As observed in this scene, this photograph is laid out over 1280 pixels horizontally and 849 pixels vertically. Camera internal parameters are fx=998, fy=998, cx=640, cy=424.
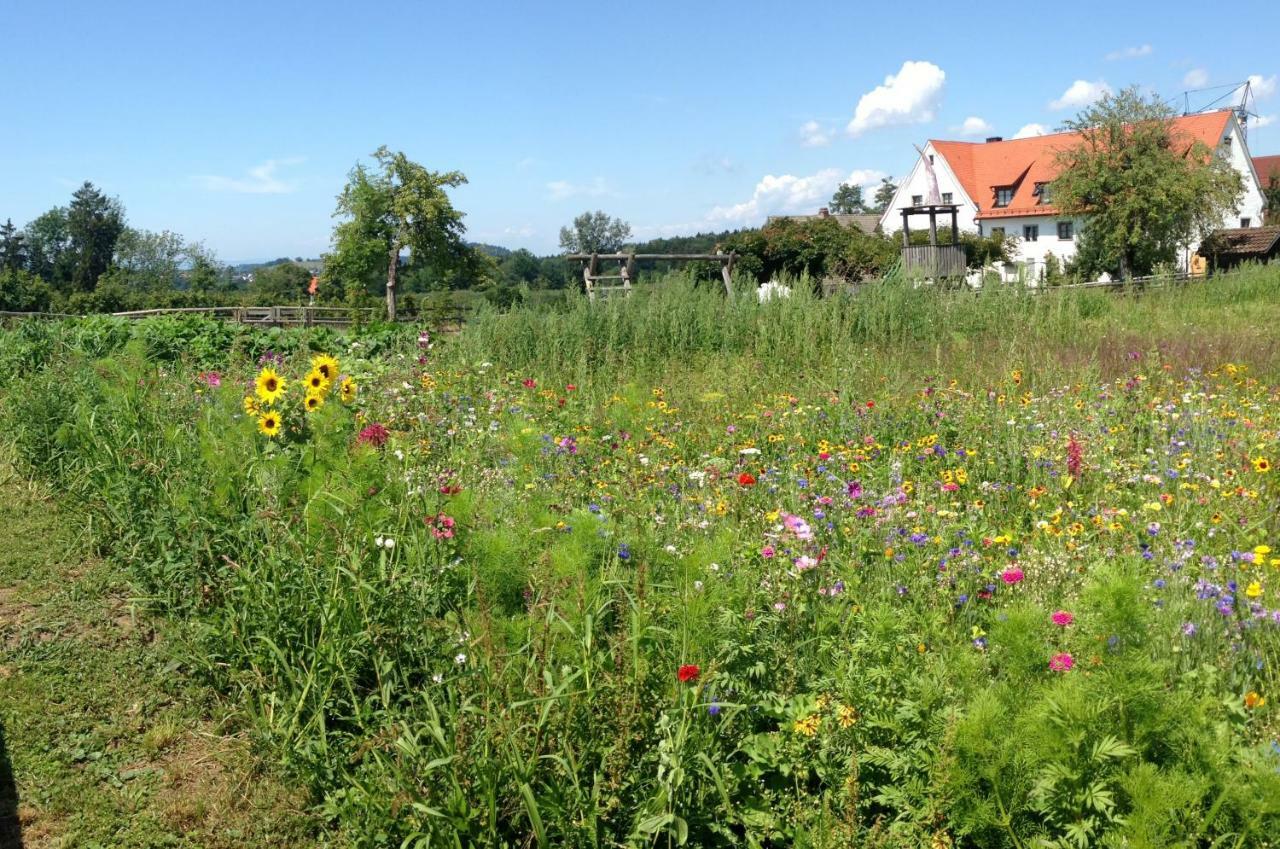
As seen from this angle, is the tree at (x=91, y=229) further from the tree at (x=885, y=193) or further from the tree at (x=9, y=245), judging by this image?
the tree at (x=885, y=193)

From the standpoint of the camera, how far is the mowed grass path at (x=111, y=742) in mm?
2799

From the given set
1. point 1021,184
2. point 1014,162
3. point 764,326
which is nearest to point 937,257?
point 764,326

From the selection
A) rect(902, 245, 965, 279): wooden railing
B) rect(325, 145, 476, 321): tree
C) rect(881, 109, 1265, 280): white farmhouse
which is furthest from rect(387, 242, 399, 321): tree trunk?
rect(902, 245, 965, 279): wooden railing

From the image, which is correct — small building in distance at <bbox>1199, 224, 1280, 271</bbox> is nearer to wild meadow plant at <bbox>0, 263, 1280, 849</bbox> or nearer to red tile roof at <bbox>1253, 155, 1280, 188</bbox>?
red tile roof at <bbox>1253, 155, 1280, 188</bbox>

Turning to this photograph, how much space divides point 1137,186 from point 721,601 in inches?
1408

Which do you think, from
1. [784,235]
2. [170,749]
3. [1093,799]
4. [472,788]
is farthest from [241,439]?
[784,235]

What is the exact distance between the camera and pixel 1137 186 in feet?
110

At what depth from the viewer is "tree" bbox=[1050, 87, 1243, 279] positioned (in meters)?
33.2

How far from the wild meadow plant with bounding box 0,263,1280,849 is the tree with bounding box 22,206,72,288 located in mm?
88107

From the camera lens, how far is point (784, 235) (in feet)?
120

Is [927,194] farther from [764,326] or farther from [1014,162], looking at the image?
[764,326]

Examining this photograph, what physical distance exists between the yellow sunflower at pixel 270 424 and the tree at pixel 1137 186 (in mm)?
34733

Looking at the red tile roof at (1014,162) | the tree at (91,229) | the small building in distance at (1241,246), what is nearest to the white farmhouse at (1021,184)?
the red tile roof at (1014,162)

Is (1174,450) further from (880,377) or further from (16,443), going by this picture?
(16,443)
